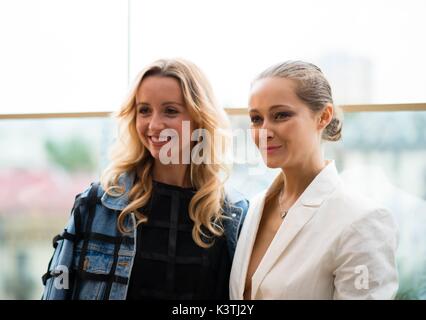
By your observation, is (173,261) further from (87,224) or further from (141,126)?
(141,126)

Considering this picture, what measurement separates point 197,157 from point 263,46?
647mm

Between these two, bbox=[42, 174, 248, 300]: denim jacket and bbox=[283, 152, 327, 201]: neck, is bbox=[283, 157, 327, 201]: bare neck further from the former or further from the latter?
bbox=[42, 174, 248, 300]: denim jacket

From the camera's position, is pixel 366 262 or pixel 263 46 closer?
pixel 366 262

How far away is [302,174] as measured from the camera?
159cm

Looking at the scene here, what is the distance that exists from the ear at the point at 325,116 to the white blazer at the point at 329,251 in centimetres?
13

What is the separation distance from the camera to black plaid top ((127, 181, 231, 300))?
1614 millimetres

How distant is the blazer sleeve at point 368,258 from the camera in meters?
1.31

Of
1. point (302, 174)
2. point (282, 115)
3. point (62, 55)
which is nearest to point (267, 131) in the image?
point (282, 115)

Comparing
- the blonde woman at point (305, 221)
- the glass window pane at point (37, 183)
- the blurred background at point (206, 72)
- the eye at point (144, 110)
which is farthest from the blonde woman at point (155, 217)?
the glass window pane at point (37, 183)

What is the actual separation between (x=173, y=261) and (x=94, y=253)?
0.85 feet

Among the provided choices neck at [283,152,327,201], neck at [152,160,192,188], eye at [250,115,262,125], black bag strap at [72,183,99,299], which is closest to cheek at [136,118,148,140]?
neck at [152,160,192,188]

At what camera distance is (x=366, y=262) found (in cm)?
132
